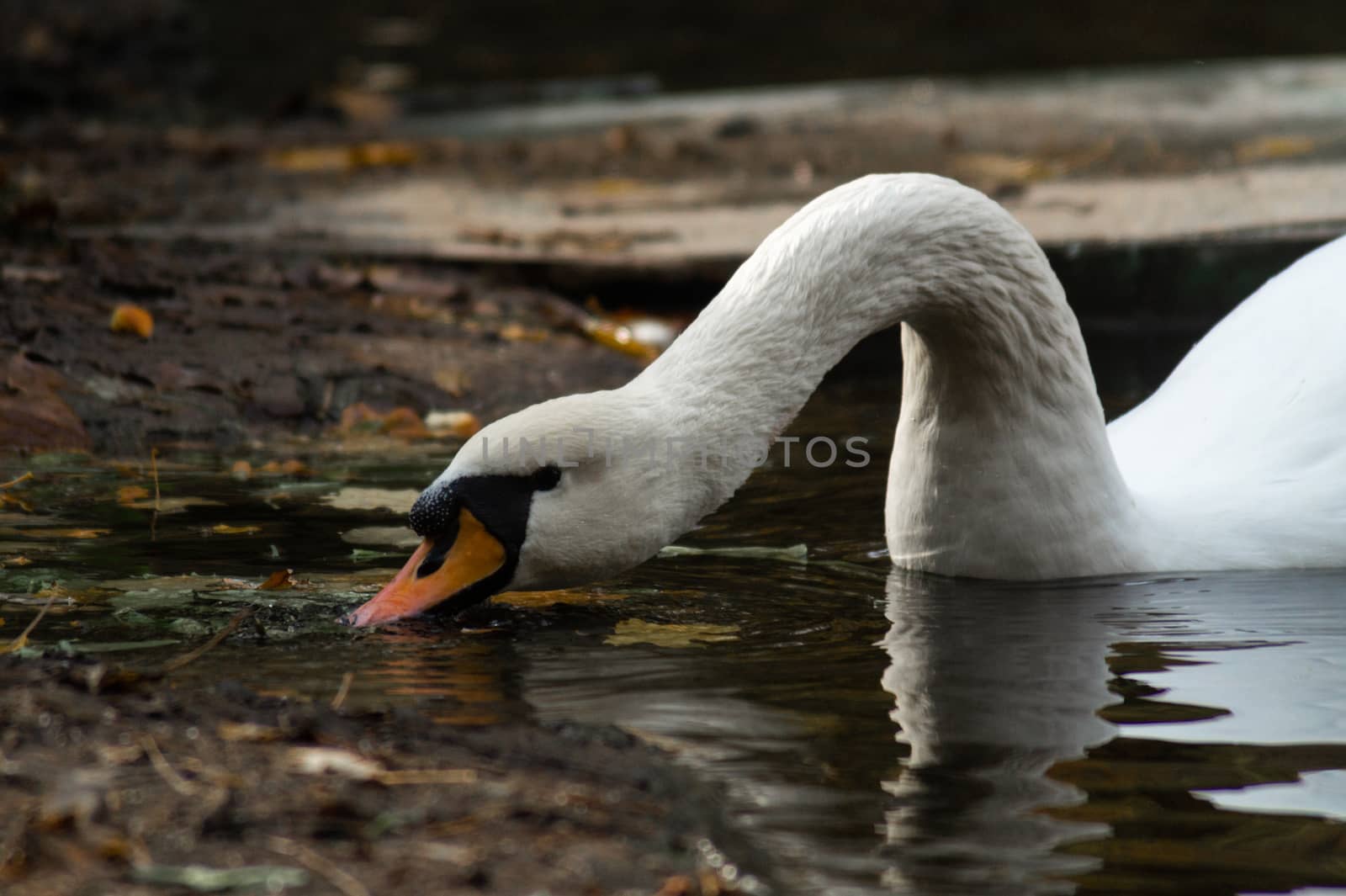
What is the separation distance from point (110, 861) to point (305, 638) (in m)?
1.40

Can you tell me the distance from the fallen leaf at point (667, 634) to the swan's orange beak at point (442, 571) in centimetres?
39

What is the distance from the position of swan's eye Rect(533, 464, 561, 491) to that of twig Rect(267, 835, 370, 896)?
4.36 feet

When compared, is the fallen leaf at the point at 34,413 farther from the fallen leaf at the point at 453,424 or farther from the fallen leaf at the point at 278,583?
the fallen leaf at the point at 278,583

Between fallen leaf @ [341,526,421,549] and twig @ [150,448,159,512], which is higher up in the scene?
twig @ [150,448,159,512]

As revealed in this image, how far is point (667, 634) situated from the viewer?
169 inches

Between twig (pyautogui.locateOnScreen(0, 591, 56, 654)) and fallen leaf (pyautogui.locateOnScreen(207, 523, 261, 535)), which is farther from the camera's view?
fallen leaf (pyautogui.locateOnScreen(207, 523, 261, 535))

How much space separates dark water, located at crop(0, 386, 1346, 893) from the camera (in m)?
3.02

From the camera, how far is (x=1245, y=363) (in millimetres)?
5289

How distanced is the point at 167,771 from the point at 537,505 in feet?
3.87

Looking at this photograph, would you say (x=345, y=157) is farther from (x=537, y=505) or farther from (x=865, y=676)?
(x=865, y=676)

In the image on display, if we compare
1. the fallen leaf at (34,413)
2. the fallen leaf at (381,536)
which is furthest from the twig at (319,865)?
the fallen leaf at (34,413)

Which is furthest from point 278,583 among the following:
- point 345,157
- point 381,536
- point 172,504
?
point 345,157

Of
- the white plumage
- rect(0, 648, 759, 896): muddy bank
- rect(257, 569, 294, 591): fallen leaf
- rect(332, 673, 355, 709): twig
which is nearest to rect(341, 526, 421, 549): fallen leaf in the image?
rect(257, 569, 294, 591): fallen leaf

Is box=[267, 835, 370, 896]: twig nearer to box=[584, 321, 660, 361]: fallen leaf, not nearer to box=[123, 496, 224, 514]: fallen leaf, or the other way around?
box=[123, 496, 224, 514]: fallen leaf
